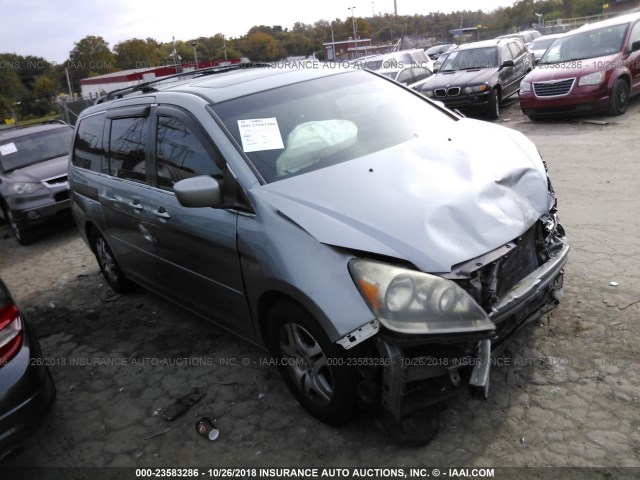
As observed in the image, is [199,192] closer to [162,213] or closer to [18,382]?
[162,213]

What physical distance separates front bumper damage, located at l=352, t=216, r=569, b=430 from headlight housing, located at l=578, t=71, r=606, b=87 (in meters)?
8.40

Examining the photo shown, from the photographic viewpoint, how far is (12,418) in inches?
103

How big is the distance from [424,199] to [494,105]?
9.90 metres

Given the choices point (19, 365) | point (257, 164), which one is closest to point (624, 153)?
point (257, 164)

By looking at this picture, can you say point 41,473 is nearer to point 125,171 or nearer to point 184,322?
point 184,322

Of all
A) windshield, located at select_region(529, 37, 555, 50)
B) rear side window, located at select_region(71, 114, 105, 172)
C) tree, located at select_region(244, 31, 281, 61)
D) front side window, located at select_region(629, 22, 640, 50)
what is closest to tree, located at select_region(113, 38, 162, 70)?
tree, located at select_region(244, 31, 281, 61)

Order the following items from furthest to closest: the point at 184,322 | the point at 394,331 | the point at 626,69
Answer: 1. the point at 626,69
2. the point at 184,322
3. the point at 394,331

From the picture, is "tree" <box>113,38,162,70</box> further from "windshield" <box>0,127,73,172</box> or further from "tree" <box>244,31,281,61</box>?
"windshield" <box>0,127,73,172</box>

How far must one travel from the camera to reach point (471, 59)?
12820mm

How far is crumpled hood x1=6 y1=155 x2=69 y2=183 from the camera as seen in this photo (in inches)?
317

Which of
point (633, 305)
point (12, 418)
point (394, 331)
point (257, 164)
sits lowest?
point (633, 305)

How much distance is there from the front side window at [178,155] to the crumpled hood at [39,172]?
506 centimetres

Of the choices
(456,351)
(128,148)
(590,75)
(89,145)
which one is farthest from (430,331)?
(590,75)

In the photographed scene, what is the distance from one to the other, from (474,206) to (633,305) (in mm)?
1688
